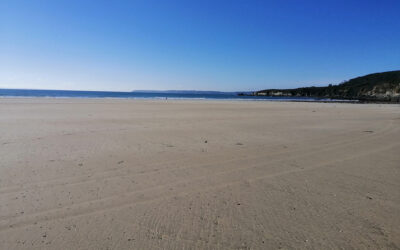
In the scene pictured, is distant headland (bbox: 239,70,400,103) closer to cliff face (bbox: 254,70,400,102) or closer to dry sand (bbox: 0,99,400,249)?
cliff face (bbox: 254,70,400,102)

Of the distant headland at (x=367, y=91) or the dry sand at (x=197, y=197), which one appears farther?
the distant headland at (x=367, y=91)

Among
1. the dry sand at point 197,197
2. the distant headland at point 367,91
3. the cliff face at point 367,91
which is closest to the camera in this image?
the dry sand at point 197,197

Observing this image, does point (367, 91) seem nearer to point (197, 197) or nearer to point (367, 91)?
point (367, 91)

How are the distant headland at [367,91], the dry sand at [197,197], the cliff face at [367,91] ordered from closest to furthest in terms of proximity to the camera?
the dry sand at [197,197] < the distant headland at [367,91] < the cliff face at [367,91]

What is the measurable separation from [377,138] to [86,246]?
10496 mm

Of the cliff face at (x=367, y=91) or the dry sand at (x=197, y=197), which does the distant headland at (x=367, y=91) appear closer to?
the cliff face at (x=367, y=91)

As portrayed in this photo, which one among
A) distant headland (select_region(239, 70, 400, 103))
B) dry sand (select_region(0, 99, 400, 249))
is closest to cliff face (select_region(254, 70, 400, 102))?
distant headland (select_region(239, 70, 400, 103))

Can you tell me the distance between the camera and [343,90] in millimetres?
91000

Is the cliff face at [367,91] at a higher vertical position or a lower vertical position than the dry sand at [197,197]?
higher

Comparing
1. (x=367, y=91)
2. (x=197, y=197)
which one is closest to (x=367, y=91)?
(x=367, y=91)

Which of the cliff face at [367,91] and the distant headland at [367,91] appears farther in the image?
the cliff face at [367,91]

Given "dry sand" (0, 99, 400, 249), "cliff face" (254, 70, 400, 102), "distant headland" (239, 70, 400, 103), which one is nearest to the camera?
"dry sand" (0, 99, 400, 249)

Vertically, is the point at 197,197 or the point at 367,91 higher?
the point at 367,91

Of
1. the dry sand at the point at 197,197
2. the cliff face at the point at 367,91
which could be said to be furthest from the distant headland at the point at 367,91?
the dry sand at the point at 197,197
